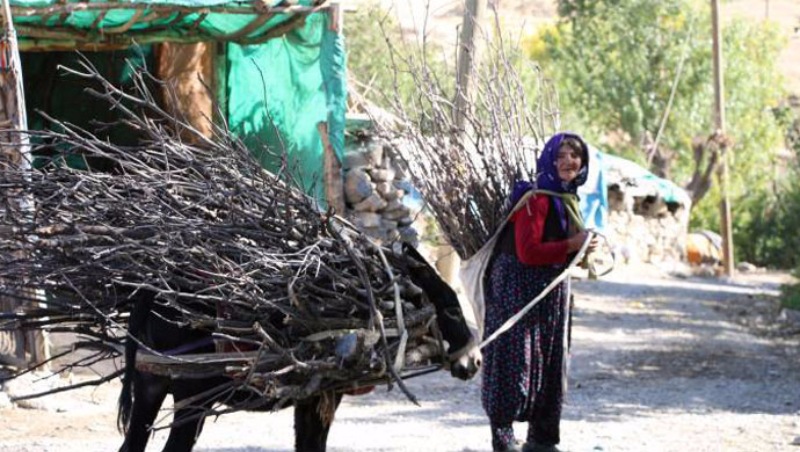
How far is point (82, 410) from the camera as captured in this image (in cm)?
805

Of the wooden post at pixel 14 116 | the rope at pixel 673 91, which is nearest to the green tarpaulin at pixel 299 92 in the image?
the wooden post at pixel 14 116

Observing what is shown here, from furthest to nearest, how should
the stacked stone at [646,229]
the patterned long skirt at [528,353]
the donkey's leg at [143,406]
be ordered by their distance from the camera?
the stacked stone at [646,229], the patterned long skirt at [528,353], the donkey's leg at [143,406]

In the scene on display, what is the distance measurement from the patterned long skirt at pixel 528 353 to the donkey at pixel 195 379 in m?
1.65

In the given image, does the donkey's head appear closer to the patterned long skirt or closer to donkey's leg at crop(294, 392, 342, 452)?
donkey's leg at crop(294, 392, 342, 452)

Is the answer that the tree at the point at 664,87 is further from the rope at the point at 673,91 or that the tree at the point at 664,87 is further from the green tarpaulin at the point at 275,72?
the green tarpaulin at the point at 275,72

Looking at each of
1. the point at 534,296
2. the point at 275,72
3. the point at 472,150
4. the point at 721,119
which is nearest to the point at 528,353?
the point at 534,296

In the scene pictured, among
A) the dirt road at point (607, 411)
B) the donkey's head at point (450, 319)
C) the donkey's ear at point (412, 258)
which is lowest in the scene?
the dirt road at point (607, 411)

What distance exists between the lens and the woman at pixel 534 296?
629 cm

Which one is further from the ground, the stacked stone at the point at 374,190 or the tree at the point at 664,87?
the tree at the point at 664,87

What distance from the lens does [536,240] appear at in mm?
6250

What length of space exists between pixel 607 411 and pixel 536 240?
269cm

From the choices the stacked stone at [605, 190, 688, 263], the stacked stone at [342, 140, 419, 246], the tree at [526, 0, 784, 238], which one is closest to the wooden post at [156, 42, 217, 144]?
the stacked stone at [342, 140, 419, 246]

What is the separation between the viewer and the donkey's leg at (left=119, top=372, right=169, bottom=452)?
4980mm

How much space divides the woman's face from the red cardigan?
135mm
